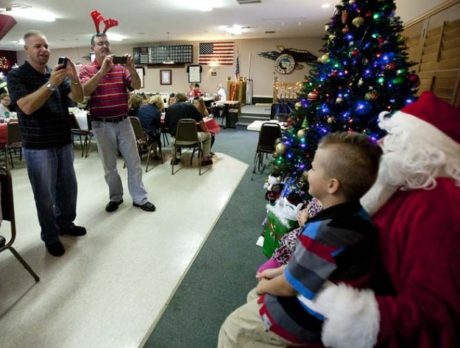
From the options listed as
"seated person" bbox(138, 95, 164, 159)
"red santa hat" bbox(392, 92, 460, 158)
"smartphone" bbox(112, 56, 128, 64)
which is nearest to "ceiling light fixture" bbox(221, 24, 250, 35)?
"seated person" bbox(138, 95, 164, 159)

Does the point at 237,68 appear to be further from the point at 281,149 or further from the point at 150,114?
the point at 281,149

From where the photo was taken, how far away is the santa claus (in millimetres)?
708

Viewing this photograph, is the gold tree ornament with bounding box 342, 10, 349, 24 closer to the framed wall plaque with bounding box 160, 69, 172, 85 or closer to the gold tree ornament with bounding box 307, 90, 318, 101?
the gold tree ornament with bounding box 307, 90, 318, 101

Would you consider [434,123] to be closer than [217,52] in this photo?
Yes

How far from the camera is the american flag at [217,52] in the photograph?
10.0 meters

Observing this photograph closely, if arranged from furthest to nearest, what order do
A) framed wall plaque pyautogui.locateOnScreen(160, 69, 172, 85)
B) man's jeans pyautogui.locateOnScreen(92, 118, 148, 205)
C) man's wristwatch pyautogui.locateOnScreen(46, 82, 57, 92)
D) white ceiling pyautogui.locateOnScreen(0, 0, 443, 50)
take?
framed wall plaque pyautogui.locateOnScreen(160, 69, 172, 85), white ceiling pyautogui.locateOnScreen(0, 0, 443, 50), man's jeans pyautogui.locateOnScreen(92, 118, 148, 205), man's wristwatch pyautogui.locateOnScreen(46, 82, 57, 92)

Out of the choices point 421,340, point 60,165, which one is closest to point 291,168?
point 421,340

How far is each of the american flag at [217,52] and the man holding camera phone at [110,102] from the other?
8.33 metres

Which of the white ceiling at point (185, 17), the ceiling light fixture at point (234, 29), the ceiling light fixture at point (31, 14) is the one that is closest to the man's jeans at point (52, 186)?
the white ceiling at point (185, 17)

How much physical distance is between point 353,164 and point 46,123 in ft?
6.48

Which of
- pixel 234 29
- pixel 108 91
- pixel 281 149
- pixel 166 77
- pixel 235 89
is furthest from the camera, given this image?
pixel 166 77

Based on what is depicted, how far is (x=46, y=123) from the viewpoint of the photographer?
73.7 inches

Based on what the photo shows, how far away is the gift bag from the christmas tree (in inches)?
15.9

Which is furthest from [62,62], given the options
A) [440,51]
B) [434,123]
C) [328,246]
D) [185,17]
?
[185,17]
